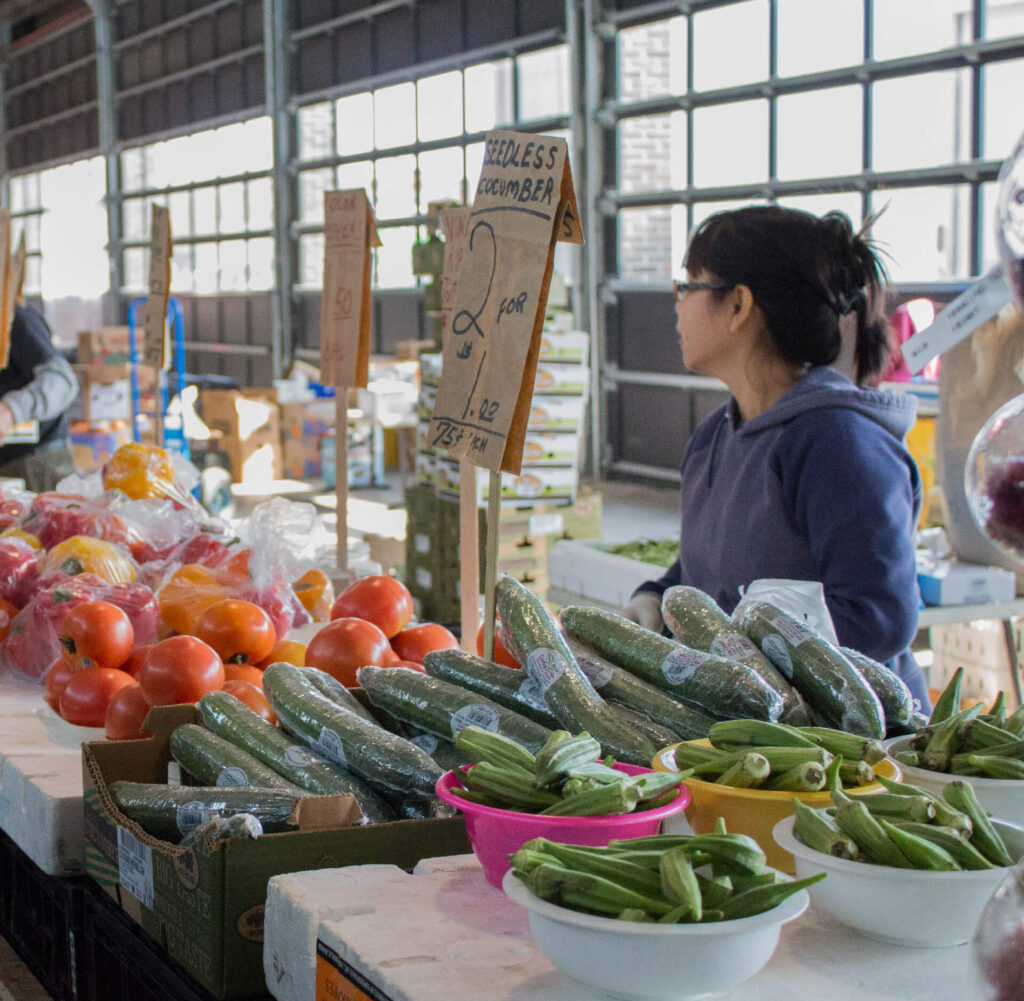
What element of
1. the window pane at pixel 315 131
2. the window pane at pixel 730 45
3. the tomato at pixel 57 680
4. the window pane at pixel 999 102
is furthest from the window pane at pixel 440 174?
the tomato at pixel 57 680

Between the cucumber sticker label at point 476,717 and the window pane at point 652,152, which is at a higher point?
the window pane at point 652,152

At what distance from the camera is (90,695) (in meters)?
1.99

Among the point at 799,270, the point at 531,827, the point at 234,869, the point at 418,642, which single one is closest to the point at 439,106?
the point at 799,270

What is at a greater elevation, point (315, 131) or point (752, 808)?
point (315, 131)

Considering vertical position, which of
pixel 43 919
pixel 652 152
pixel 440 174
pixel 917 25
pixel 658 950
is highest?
pixel 917 25

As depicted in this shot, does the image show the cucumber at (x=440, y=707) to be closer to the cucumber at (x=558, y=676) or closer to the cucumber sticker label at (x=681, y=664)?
the cucumber at (x=558, y=676)

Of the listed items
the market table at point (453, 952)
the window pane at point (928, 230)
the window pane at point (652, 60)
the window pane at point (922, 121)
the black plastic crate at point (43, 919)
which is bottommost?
the black plastic crate at point (43, 919)

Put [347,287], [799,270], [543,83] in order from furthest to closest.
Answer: [543,83]
[347,287]
[799,270]

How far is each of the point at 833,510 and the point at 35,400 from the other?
3464 millimetres

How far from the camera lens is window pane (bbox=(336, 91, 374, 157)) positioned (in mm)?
12477

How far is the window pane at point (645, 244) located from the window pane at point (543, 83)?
1219mm

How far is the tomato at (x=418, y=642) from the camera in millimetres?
2066

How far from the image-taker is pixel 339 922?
111 cm

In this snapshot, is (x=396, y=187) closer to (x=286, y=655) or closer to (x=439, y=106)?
(x=439, y=106)
